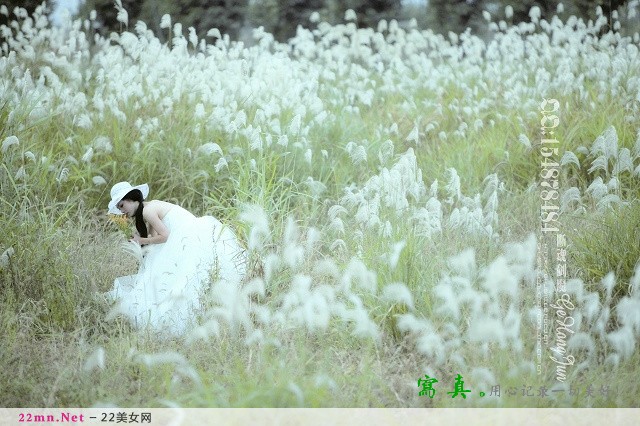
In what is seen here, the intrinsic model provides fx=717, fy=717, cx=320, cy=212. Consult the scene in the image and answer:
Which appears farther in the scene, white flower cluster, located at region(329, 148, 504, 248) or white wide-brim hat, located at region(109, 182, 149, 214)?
white wide-brim hat, located at region(109, 182, 149, 214)

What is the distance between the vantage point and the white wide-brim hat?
11.1 ft

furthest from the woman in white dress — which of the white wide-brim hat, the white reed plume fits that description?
the white reed plume

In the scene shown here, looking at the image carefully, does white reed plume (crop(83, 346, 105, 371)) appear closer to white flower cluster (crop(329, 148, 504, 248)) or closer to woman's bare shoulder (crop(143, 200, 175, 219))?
woman's bare shoulder (crop(143, 200, 175, 219))

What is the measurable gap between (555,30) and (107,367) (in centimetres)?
287

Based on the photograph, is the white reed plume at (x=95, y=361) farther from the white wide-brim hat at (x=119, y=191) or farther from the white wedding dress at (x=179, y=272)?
the white wide-brim hat at (x=119, y=191)

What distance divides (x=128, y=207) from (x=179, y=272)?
0.45 m

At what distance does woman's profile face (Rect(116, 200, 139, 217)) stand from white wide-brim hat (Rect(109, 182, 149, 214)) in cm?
2

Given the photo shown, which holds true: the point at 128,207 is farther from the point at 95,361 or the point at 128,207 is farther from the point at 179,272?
the point at 95,361

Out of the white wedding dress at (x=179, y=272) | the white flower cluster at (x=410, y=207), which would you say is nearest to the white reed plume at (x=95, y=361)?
the white wedding dress at (x=179, y=272)

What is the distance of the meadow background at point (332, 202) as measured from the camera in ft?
8.91

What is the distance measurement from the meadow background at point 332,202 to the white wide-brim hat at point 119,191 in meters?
0.13

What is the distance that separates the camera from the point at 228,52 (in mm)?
3990

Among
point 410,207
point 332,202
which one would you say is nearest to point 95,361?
point 332,202

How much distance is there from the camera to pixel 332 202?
3.56m
